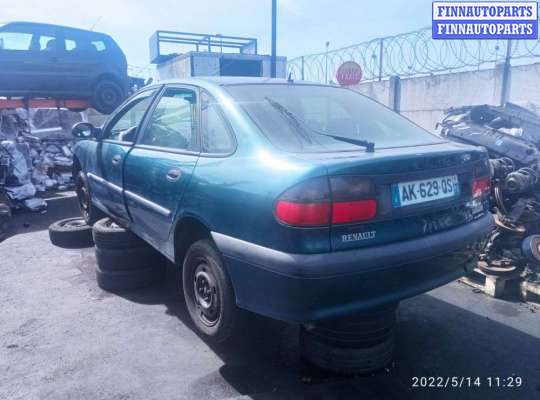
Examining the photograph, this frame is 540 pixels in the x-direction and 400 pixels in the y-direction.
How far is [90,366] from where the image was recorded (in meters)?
2.72

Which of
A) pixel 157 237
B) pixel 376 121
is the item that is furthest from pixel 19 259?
pixel 376 121

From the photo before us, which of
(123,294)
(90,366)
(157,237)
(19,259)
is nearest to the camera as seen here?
(90,366)

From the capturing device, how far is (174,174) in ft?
9.34

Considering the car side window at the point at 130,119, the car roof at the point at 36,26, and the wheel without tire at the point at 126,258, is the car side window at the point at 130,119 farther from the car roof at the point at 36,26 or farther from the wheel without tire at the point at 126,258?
the car roof at the point at 36,26

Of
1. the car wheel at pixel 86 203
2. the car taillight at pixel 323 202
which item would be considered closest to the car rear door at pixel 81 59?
the car wheel at pixel 86 203

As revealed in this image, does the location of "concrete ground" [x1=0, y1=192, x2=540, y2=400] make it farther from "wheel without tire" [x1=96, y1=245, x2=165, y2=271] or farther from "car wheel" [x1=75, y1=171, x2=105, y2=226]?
"car wheel" [x1=75, y1=171, x2=105, y2=226]

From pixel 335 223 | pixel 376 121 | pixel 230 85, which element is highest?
pixel 230 85

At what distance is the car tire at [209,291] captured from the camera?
2506 mm

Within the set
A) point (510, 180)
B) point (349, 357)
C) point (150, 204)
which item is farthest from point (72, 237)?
point (510, 180)

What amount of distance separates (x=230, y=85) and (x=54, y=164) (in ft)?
24.2

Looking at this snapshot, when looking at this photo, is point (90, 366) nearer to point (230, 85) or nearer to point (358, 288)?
point (358, 288)

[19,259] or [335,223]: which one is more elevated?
A: [335,223]

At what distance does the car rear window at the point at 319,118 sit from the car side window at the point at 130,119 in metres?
1.16
